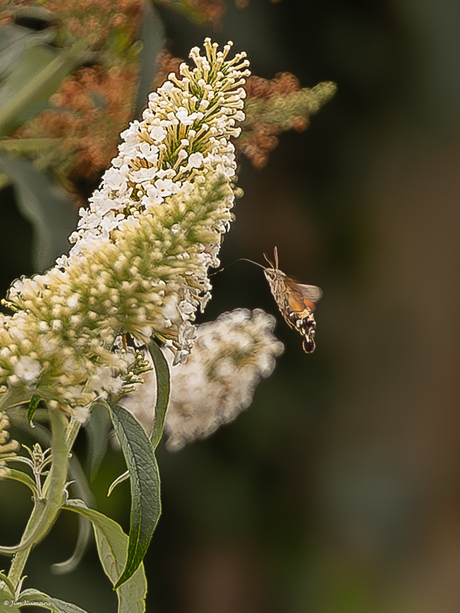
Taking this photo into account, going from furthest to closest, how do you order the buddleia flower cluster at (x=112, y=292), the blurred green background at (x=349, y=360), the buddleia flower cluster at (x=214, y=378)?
1. the blurred green background at (x=349, y=360)
2. the buddleia flower cluster at (x=214, y=378)
3. the buddleia flower cluster at (x=112, y=292)

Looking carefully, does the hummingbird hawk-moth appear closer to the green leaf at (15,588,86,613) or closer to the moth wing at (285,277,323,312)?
the moth wing at (285,277,323,312)

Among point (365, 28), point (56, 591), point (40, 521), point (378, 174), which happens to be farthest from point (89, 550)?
point (365, 28)

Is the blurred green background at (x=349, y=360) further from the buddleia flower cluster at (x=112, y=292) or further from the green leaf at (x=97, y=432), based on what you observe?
the buddleia flower cluster at (x=112, y=292)

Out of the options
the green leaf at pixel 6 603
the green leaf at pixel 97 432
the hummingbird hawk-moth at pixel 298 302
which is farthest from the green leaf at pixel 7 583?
the hummingbird hawk-moth at pixel 298 302

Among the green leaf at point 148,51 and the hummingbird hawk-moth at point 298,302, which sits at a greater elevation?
the green leaf at point 148,51

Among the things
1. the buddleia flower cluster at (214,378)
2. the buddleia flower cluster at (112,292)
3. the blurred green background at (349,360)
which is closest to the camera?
the buddleia flower cluster at (112,292)

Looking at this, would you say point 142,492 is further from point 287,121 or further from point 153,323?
point 287,121

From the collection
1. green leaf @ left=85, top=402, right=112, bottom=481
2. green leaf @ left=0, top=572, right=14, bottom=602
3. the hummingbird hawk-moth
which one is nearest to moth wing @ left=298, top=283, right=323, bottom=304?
the hummingbird hawk-moth
